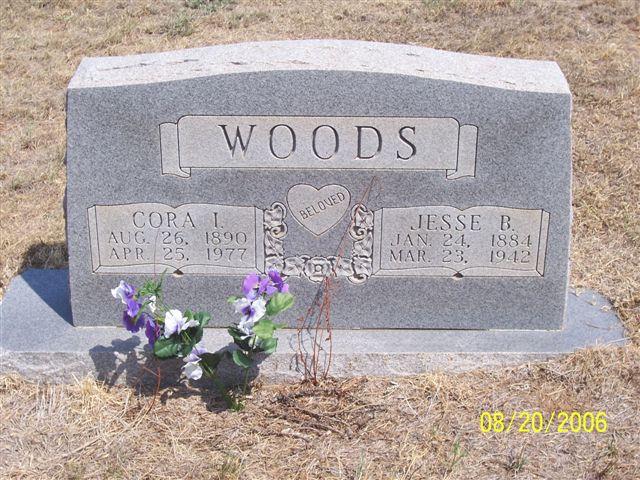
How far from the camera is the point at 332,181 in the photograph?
12.8ft

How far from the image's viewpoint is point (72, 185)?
389 centimetres

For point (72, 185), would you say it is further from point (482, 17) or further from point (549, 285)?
point (482, 17)

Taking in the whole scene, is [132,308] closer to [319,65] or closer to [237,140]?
[237,140]

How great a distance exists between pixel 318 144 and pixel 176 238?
0.76 meters

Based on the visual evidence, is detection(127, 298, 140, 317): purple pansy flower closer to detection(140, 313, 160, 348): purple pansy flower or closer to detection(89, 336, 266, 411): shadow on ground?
detection(140, 313, 160, 348): purple pansy flower

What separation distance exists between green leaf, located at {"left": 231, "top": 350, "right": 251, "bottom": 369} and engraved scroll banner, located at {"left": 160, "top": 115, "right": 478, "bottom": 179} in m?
0.79

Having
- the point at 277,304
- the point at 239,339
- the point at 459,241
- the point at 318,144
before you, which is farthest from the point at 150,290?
the point at 459,241

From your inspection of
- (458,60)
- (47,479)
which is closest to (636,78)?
(458,60)

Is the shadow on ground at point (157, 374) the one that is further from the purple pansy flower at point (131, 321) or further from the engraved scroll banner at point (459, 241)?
the engraved scroll banner at point (459, 241)

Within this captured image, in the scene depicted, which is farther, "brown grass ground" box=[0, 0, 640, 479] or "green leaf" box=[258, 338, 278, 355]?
"green leaf" box=[258, 338, 278, 355]

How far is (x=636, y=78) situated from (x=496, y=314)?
366cm

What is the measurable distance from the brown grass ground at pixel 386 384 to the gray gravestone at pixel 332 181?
1.37 feet

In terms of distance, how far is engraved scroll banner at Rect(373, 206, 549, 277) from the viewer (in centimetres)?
396
